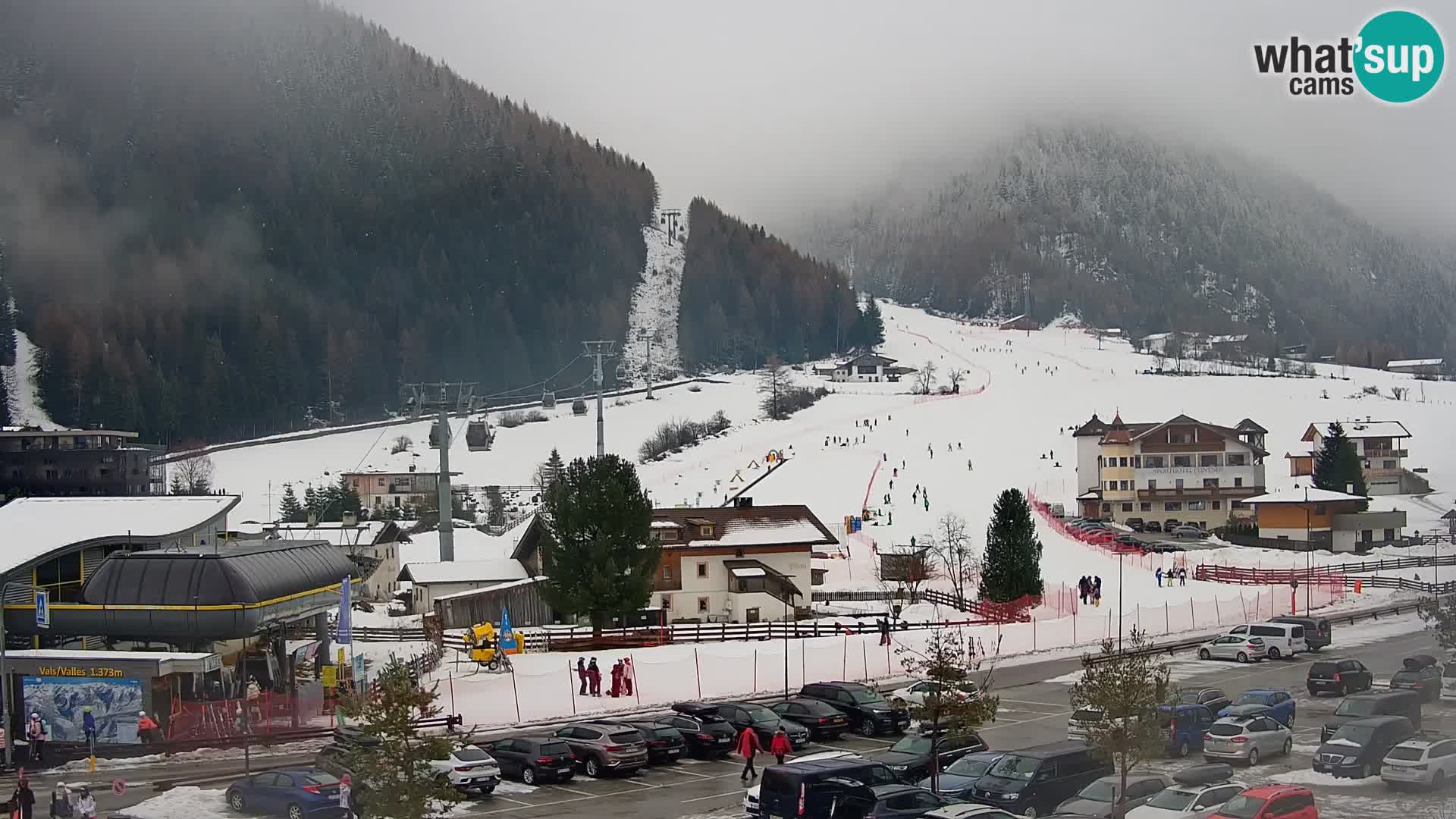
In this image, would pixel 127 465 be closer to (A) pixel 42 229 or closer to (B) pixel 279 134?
(A) pixel 42 229

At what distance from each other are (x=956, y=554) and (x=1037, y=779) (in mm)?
34871

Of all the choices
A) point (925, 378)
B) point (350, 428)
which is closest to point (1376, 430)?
point (925, 378)

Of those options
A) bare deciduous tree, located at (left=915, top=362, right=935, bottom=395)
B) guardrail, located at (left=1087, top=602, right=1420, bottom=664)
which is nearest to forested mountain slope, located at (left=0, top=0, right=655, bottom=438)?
bare deciduous tree, located at (left=915, top=362, right=935, bottom=395)

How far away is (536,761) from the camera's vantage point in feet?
69.3

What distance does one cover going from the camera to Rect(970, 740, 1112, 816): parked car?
58.9 ft

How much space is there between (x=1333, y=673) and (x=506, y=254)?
534 ft

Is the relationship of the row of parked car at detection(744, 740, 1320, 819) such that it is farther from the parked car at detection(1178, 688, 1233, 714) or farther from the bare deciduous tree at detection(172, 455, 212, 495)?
the bare deciduous tree at detection(172, 455, 212, 495)

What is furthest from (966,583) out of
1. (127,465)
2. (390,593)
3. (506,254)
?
(506,254)

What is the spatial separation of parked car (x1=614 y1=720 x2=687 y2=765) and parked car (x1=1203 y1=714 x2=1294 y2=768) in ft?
26.5

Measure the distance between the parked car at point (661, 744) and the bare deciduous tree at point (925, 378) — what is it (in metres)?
103

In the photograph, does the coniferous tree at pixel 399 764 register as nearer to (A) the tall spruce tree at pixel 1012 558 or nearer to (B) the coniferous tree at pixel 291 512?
(A) the tall spruce tree at pixel 1012 558

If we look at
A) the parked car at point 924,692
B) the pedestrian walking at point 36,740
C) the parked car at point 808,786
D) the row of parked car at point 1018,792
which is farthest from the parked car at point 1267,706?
the pedestrian walking at point 36,740

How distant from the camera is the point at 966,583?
4900 centimetres

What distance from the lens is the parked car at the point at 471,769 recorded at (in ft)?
65.0
